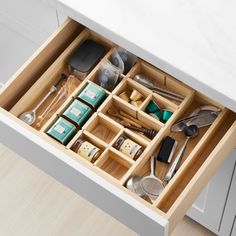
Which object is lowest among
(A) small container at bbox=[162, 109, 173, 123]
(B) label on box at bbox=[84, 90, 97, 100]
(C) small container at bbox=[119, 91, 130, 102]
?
(B) label on box at bbox=[84, 90, 97, 100]

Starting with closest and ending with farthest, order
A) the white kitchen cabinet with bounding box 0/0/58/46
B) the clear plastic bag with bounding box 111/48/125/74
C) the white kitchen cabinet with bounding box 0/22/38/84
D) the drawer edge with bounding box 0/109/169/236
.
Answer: the drawer edge with bounding box 0/109/169/236
the clear plastic bag with bounding box 111/48/125/74
the white kitchen cabinet with bounding box 0/0/58/46
the white kitchen cabinet with bounding box 0/22/38/84

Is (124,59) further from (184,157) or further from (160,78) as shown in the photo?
(184,157)

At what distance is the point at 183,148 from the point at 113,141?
15 cm

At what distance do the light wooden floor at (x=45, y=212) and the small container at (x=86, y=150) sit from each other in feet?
2.42

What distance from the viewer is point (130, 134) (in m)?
1.34

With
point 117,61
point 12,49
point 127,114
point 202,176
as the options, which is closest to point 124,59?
point 117,61

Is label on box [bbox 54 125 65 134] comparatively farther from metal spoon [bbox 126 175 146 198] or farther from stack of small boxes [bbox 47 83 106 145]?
metal spoon [bbox 126 175 146 198]

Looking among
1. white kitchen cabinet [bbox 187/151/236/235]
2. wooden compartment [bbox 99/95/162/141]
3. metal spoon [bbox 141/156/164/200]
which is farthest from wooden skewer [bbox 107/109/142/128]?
white kitchen cabinet [bbox 187/151/236/235]

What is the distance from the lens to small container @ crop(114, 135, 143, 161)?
1.32 m

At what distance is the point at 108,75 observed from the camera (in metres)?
1.41

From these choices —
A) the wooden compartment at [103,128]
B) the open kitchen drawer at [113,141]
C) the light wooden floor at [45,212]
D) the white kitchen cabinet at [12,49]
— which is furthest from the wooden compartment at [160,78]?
the light wooden floor at [45,212]

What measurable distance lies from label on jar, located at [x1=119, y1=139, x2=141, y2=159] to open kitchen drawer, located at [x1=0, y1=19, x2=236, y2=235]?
0.02 meters

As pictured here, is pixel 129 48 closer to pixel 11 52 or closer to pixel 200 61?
pixel 200 61

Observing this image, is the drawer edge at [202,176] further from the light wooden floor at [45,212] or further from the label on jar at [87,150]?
the light wooden floor at [45,212]
